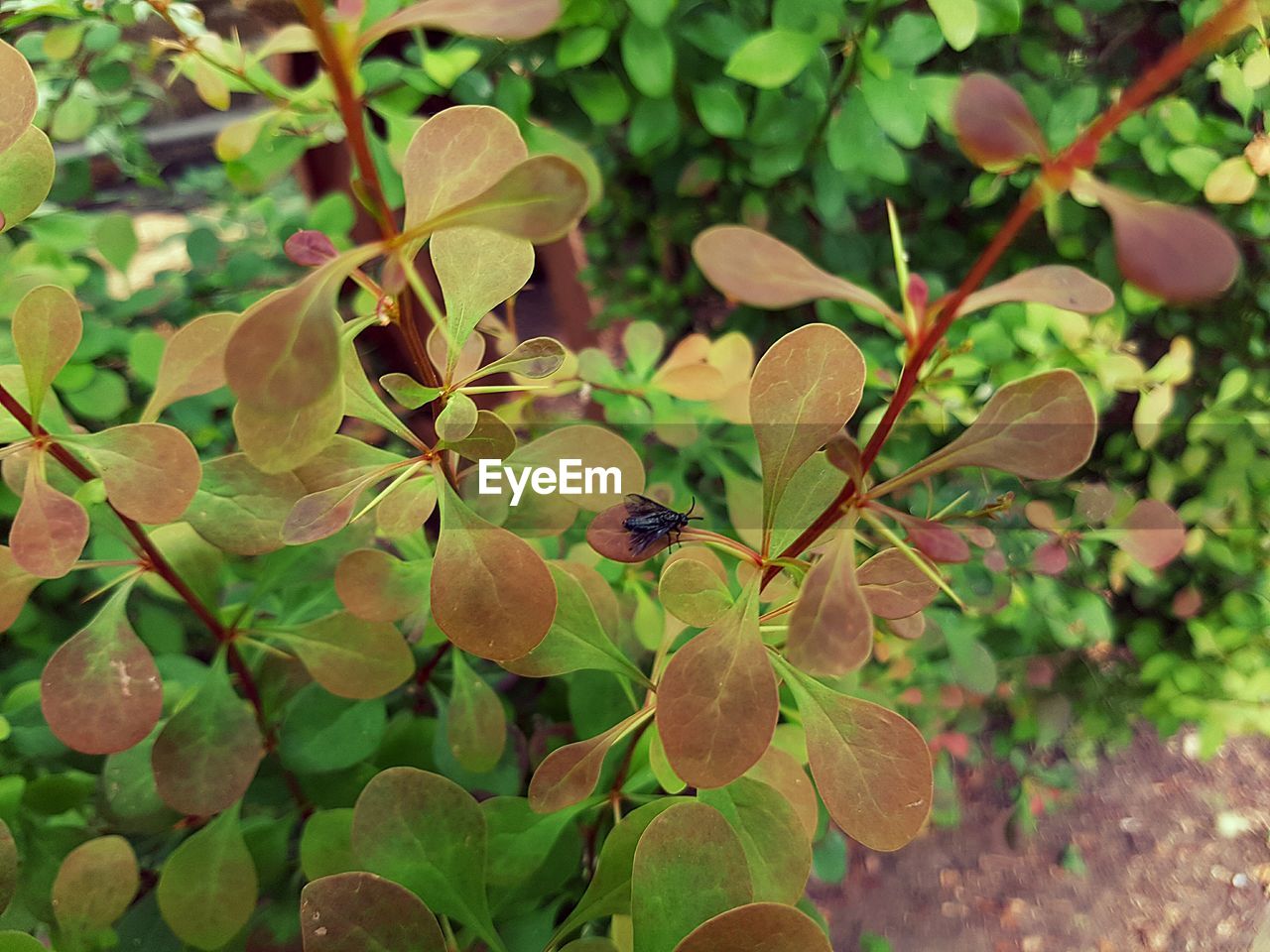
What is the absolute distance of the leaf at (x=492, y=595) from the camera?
11.9 inches

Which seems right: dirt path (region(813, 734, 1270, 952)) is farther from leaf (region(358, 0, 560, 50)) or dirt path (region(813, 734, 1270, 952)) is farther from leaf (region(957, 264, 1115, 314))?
leaf (region(358, 0, 560, 50))

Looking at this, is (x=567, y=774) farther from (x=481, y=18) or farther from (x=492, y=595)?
(x=481, y=18)

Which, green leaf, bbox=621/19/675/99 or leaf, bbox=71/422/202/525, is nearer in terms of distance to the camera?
leaf, bbox=71/422/202/525

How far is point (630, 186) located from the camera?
1.05 metres

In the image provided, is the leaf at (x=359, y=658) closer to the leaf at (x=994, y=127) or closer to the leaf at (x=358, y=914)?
the leaf at (x=358, y=914)

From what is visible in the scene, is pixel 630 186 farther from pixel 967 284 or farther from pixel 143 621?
pixel 967 284

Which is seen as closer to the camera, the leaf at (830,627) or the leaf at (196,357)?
the leaf at (830,627)

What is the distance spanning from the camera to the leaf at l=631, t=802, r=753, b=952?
30 centimetres

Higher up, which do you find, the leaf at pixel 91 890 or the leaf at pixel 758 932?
the leaf at pixel 758 932

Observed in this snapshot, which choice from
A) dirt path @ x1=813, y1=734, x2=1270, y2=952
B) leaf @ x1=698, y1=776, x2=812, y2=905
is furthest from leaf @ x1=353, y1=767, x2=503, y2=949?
dirt path @ x1=813, y1=734, x2=1270, y2=952

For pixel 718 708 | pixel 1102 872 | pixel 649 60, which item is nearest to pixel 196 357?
pixel 718 708

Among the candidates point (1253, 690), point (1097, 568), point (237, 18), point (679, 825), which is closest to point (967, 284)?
point (679, 825)

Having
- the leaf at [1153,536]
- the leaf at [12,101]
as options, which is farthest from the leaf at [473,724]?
the leaf at [1153,536]

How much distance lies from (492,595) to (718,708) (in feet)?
0.31
